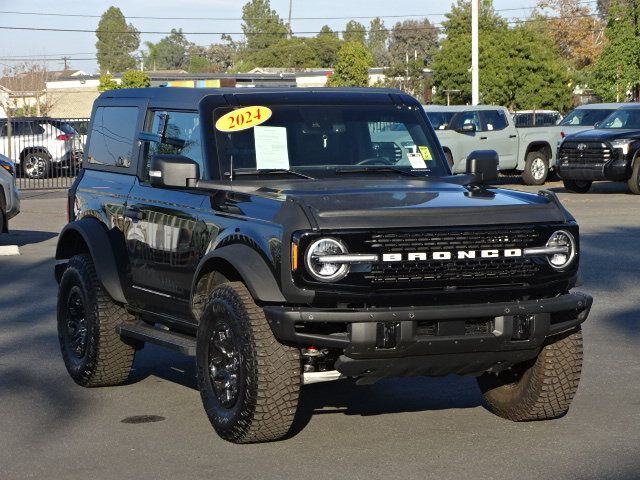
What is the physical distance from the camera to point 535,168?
31.5 metres

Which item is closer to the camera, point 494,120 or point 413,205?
point 413,205

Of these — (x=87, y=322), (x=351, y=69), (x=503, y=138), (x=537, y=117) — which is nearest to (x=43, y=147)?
(x=503, y=138)

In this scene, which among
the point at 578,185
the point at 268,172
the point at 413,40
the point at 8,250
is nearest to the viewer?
the point at 268,172

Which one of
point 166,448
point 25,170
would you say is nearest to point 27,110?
point 25,170

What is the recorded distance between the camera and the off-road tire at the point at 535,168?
103 feet

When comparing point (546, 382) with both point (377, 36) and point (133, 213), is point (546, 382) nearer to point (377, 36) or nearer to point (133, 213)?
point (133, 213)

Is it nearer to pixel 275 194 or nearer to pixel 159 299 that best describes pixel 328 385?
pixel 159 299

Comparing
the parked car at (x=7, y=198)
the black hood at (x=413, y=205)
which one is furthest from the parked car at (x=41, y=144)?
the black hood at (x=413, y=205)

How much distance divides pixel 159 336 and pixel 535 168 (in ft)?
80.4

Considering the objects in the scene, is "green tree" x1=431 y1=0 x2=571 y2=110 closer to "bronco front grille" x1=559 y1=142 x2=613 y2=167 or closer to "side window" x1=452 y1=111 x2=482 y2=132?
"side window" x1=452 y1=111 x2=482 y2=132

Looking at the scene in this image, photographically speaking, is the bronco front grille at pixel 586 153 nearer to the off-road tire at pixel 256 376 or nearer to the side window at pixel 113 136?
the side window at pixel 113 136

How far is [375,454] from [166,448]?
1.11 m

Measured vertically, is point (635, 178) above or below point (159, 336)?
below

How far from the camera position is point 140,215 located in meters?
8.25
